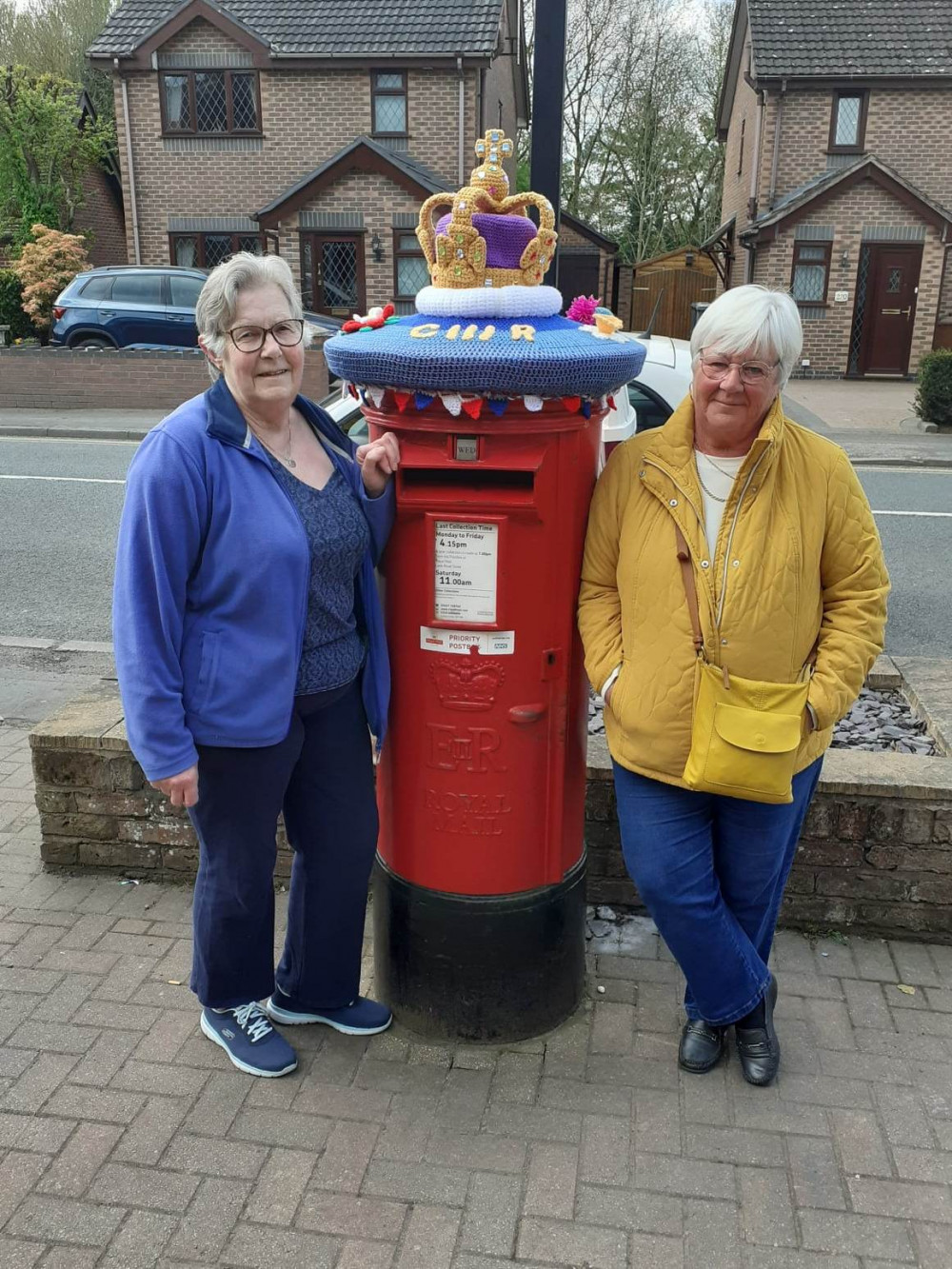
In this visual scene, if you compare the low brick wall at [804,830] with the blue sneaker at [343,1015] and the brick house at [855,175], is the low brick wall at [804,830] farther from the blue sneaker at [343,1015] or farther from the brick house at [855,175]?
the brick house at [855,175]

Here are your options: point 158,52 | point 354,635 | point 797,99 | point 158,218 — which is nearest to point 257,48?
point 158,52

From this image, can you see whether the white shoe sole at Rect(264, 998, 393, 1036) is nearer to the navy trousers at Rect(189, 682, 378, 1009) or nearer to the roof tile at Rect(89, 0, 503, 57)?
the navy trousers at Rect(189, 682, 378, 1009)

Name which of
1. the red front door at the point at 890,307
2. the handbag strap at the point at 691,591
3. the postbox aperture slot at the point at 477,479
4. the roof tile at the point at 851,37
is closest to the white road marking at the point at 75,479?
the postbox aperture slot at the point at 477,479

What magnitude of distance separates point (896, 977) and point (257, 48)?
21713 millimetres

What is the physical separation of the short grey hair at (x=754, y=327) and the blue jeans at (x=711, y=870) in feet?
3.18

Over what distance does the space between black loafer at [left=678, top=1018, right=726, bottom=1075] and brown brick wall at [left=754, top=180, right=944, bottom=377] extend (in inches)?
744

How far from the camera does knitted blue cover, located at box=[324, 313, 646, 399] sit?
2.21m

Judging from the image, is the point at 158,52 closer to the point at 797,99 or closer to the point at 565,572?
the point at 797,99

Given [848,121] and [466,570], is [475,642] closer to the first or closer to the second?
[466,570]

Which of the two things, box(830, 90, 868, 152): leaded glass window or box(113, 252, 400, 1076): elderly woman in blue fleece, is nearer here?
box(113, 252, 400, 1076): elderly woman in blue fleece

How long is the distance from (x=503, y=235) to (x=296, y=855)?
1599 mm

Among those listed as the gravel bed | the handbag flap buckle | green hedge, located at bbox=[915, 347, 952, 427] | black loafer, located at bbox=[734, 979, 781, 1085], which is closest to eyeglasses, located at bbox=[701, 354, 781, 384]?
the handbag flap buckle

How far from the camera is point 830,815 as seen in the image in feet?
10.3

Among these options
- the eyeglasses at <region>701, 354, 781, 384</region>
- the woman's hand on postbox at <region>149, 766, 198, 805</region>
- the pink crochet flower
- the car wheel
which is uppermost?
the pink crochet flower
